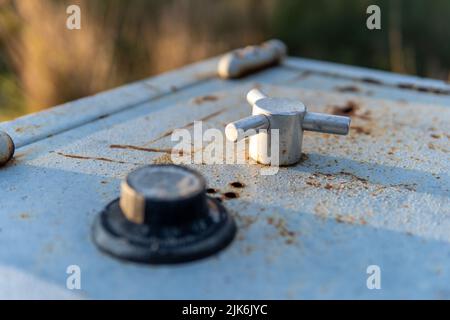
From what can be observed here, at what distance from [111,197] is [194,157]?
0.21 m

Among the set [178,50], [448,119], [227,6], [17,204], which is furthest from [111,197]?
[227,6]

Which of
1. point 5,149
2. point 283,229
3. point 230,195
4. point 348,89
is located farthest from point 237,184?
point 348,89

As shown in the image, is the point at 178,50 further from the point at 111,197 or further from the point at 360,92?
the point at 111,197

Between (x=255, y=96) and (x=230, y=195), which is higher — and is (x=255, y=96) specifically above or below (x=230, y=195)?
above

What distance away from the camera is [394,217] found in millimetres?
889

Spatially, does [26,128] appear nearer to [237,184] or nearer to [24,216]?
[24,216]

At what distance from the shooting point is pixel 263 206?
906 mm

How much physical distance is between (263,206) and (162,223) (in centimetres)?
21

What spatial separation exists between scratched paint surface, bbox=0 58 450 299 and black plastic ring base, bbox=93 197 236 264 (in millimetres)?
13

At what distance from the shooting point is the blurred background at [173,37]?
8.99ft

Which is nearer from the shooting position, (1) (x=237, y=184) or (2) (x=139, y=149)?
(1) (x=237, y=184)

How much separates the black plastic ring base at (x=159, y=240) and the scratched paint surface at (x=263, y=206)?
1cm

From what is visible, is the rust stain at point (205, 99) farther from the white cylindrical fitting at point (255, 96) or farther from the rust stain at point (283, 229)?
the rust stain at point (283, 229)

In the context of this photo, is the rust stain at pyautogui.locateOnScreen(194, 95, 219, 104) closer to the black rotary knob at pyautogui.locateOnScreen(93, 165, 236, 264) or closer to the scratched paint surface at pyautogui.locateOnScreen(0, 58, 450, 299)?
the scratched paint surface at pyautogui.locateOnScreen(0, 58, 450, 299)
